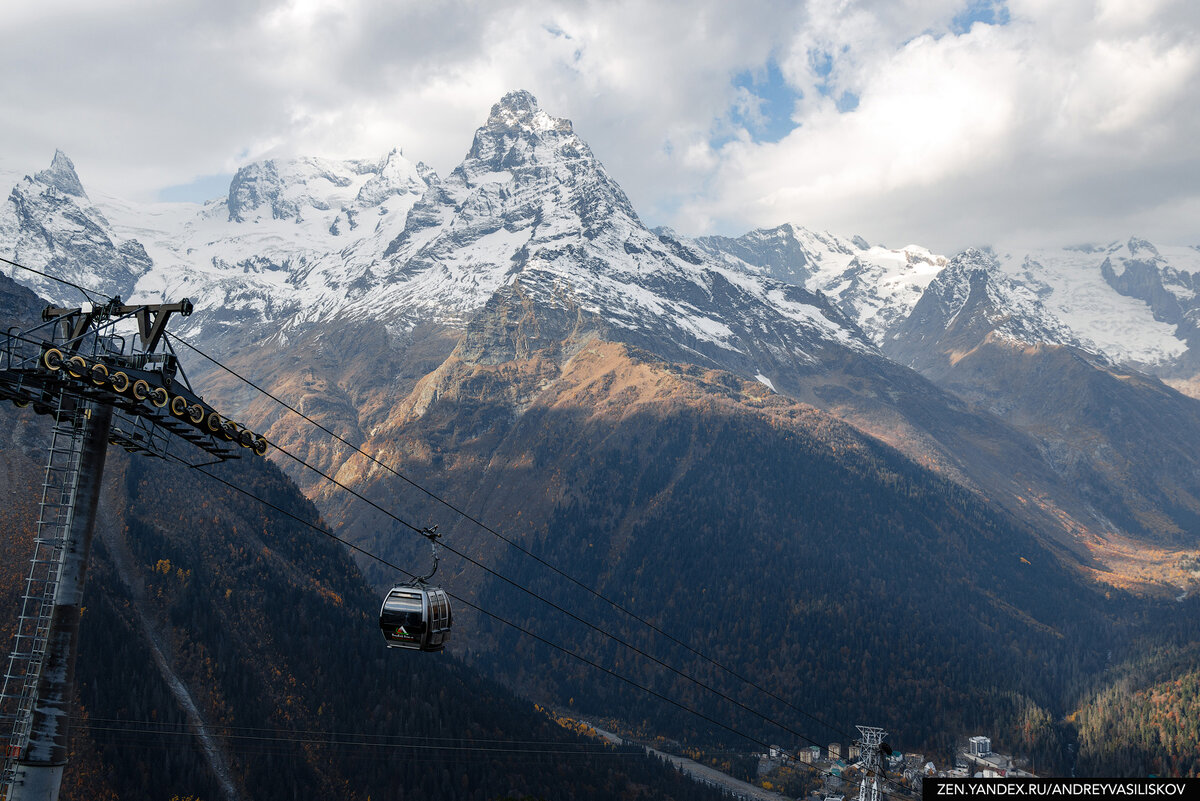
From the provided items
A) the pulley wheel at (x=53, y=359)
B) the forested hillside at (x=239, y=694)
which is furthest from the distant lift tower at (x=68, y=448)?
the forested hillside at (x=239, y=694)

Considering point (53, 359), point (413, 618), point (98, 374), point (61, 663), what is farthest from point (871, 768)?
point (53, 359)

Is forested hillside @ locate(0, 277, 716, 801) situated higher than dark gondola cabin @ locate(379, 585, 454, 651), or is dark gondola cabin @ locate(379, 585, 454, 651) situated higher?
dark gondola cabin @ locate(379, 585, 454, 651)

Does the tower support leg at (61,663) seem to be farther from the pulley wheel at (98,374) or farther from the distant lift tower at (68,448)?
the pulley wheel at (98,374)

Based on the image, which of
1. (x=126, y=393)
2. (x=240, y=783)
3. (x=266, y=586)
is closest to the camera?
(x=126, y=393)

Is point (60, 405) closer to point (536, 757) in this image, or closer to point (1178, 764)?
point (536, 757)

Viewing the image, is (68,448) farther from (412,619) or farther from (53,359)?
(412,619)

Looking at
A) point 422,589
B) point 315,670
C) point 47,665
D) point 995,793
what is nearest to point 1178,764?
point 315,670

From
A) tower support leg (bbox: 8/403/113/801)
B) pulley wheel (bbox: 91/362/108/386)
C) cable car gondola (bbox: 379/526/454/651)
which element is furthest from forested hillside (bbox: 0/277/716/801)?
pulley wheel (bbox: 91/362/108/386)

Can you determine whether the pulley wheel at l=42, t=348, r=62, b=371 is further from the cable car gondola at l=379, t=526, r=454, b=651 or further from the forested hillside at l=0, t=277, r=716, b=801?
the forested hillside at l=0, t=277, r=716, b=801
